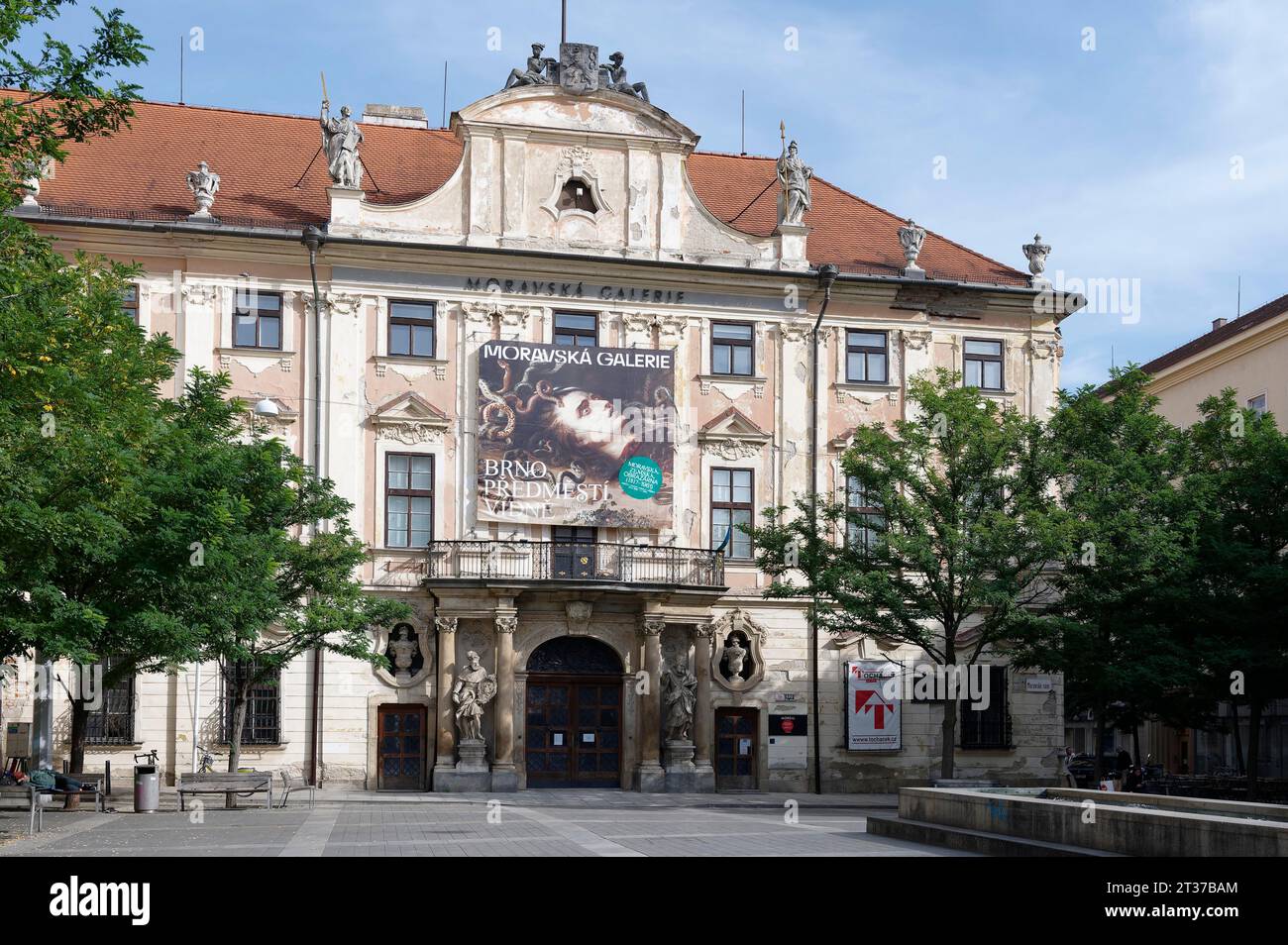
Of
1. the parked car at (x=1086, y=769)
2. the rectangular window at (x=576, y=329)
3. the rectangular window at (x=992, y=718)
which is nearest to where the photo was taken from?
the rectangular window at (x=576, y=329)

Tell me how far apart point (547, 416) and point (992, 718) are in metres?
13.3

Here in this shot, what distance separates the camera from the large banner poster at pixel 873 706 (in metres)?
39.4

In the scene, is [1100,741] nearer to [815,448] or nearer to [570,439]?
[815,448]

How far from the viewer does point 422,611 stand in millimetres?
37688

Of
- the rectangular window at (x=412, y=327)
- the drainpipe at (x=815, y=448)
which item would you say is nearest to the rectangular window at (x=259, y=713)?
the rectangular window at (x=412, y=327)

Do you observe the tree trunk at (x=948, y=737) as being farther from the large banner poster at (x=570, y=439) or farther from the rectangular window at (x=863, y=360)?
the rectangular window at (x=863, y=360)

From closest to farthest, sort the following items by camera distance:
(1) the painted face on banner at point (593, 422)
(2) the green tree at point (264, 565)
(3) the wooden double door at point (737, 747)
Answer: (2) the green tree at point (264, 565) < (1) the painted face on banner at point (593, 422) < (3) the wooden double door at point (737, 747)

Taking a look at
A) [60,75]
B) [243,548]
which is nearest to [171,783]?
[243,548]

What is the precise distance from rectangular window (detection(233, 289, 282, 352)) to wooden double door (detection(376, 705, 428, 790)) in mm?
8949

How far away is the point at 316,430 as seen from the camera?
3775cm

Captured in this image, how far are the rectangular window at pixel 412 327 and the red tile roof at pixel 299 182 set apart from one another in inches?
114

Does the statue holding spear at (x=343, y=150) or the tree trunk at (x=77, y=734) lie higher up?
the statue holding spear at (x=343, y=150)

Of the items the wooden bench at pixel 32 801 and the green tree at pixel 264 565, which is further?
the green tree at pixel 264 565

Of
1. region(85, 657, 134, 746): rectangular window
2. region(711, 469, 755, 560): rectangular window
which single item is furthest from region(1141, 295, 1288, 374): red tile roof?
region(85, 657, 134, 746): rectangular window
